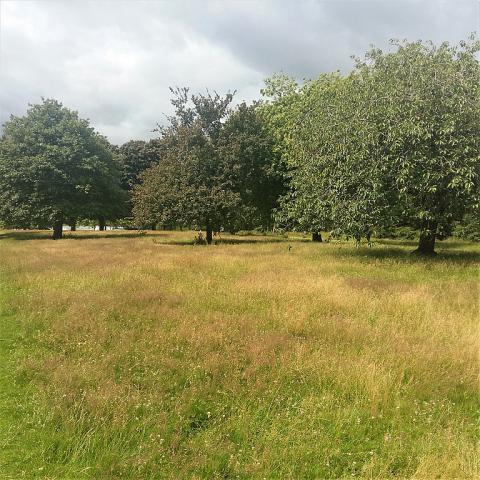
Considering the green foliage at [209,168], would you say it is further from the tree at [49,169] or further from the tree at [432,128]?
the tree at [432,128]

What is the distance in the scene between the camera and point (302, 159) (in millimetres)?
24938

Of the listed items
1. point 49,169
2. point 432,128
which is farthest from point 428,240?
point 49,169

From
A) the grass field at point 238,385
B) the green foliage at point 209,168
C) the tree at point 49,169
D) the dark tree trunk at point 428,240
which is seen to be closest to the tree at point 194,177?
the green foliage at point 209,168

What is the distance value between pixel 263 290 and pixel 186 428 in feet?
24.0

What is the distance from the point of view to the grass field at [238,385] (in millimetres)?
4301

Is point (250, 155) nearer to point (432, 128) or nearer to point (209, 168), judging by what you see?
point (209, 168)

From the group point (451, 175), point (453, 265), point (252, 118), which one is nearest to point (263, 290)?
point (453, 265)

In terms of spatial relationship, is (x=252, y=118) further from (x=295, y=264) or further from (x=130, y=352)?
(x=130, y=352)

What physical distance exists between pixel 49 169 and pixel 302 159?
27680 millimetres

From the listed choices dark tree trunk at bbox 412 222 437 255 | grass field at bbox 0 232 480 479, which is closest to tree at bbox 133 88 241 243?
dark tree trunk at bbox 412 222 437 255

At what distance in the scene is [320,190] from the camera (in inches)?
840

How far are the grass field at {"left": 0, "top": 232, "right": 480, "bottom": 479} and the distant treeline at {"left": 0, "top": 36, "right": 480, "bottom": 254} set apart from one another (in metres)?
8.86

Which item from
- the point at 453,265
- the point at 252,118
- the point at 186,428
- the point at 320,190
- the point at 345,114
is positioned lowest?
the point at 186,428

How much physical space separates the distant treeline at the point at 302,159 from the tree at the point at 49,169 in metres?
0.13
